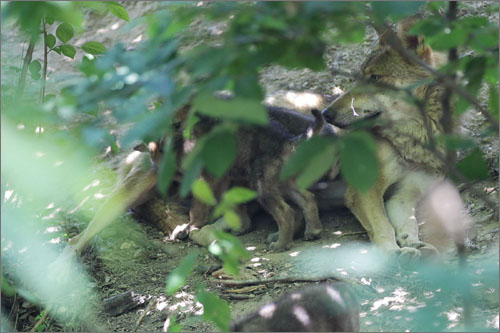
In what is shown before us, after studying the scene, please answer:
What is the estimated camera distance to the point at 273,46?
1451mm

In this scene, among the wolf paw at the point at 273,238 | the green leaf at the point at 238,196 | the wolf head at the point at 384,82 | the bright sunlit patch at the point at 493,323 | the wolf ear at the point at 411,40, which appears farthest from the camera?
the wolf paw at the point at 273,238

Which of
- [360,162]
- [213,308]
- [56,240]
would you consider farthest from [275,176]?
[360,162]

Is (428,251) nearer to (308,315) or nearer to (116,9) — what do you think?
(308,315)

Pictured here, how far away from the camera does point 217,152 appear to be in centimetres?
135

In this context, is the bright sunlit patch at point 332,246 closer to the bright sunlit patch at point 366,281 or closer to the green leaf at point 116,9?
the bright sunlit patch at point 366,281

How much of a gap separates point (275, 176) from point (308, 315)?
192cm

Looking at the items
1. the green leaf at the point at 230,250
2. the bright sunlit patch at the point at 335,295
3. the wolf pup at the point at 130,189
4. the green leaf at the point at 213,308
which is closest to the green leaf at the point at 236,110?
the green leaf at the point at 230,250

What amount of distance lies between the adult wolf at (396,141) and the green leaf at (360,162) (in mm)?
2978

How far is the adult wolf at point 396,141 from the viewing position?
4.44m

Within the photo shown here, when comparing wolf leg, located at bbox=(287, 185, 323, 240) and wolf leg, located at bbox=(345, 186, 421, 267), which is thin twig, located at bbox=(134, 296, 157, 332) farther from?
wolf leg, located at bbox=(345, 186, 421, 267)

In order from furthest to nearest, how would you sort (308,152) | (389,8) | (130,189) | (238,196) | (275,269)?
(130,189), (275,269), (238,196), (389,8), (308,152)

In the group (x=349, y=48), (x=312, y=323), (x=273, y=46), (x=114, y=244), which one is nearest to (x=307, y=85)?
(x=349, y=48)

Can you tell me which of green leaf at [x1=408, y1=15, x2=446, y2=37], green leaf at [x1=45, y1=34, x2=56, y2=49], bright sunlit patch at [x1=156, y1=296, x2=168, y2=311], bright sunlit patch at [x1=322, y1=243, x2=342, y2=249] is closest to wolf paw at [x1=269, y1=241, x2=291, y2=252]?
bright sunlit patch at [x1=322, y1=243, x2=342, y2=249]

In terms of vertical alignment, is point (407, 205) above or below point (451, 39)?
below
